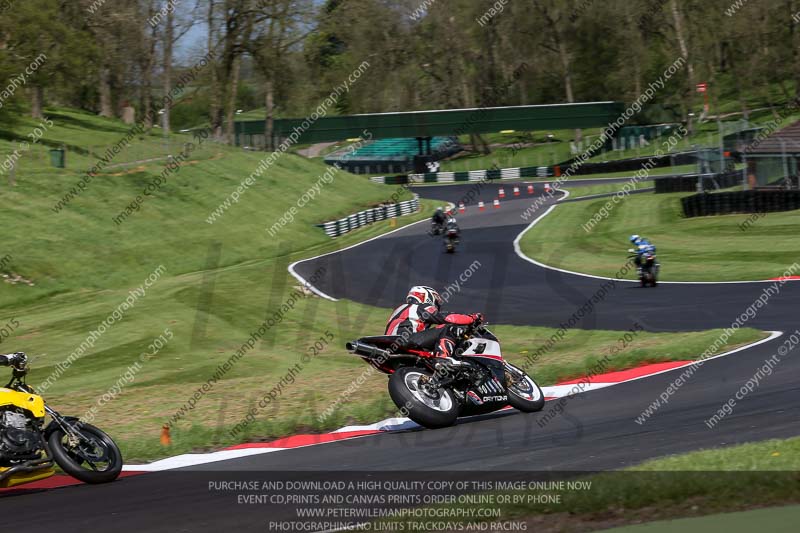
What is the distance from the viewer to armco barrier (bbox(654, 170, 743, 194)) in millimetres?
43875

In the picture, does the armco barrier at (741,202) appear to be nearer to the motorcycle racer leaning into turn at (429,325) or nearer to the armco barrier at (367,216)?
the armco barrier at (367,216)

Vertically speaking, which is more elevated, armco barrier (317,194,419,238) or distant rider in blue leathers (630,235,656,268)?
armco barrier (317,194,419,238)

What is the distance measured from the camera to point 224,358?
18.6 meters

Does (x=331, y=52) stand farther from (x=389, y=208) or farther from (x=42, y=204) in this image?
(x=42, y=204)

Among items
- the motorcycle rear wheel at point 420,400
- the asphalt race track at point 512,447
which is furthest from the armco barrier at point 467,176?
the motorcycle rear wheel at point 420,400

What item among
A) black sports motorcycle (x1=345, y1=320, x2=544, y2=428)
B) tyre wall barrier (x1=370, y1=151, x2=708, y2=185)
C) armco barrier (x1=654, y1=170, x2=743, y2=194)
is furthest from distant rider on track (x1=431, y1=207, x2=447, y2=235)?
tyre wall barrier (x1=370, y1=151, x2=708, y2=185)

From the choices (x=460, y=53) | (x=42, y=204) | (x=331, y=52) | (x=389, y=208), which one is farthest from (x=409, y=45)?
(x=42, y=204)

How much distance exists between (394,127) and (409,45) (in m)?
15.1

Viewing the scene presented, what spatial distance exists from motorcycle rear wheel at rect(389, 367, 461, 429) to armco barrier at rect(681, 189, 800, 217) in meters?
27.4

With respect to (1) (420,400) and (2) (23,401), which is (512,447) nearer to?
(1) (420,400)

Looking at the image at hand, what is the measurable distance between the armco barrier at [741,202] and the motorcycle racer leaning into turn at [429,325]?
27.0 m

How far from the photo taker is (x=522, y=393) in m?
11.8

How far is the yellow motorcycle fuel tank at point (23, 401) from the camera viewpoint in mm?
9094

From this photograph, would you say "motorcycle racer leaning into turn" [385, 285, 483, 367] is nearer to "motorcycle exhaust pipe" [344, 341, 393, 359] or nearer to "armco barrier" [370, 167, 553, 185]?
"motorcycle exhaust pipe" [344, 341, 393, 359]
